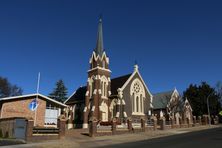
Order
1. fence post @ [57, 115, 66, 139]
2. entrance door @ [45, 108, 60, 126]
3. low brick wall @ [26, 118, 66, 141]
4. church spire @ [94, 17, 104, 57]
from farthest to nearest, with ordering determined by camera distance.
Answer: church spire @ [94, 17, 104, 57] → entrance door @ [45, 108, 60, 126] → fence post @ [57, 115, 66, 139] → low brick wall @ [26, 118, 66, 141]

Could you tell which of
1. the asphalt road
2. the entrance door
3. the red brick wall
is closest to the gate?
the red brick wall

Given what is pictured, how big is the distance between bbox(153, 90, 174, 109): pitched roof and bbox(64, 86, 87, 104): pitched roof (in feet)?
55.6

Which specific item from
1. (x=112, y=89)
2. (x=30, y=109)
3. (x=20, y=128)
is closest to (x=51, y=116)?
(x=30, y=109)

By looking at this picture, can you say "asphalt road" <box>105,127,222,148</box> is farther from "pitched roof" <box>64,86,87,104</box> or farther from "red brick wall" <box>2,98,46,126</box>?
"pitched roof" <box>64,86,87,104</box>

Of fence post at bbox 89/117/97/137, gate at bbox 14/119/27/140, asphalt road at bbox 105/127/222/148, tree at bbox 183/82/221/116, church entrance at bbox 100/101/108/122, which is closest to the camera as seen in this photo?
asphalt road at bbox 105/127/222/148

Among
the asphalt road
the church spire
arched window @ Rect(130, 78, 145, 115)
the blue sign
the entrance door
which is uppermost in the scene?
the church spire

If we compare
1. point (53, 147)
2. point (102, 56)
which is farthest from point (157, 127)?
point (53, 147)

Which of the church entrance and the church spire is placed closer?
the church entrance

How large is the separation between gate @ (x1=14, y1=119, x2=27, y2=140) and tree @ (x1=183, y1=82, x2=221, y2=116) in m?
51.5

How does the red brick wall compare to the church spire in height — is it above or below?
below

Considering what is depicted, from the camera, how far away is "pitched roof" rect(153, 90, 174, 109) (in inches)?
2301

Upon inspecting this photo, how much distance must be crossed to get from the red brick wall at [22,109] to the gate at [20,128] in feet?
24.0

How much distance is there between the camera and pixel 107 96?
156 ft

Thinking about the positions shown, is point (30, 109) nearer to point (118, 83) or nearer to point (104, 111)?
point (104, 111)
